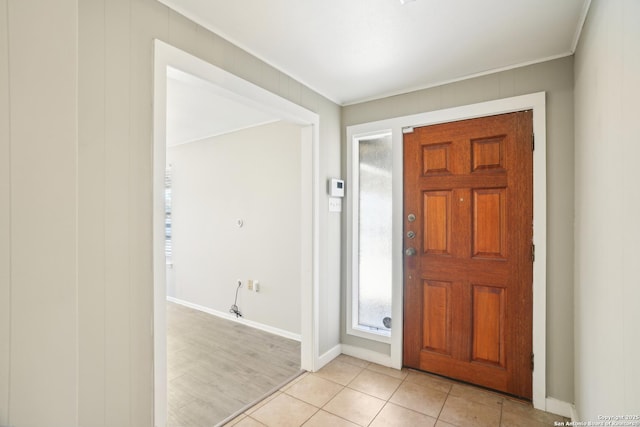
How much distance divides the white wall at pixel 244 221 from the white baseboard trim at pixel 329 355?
1.89 feet

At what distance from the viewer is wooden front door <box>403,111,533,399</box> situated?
2117mm

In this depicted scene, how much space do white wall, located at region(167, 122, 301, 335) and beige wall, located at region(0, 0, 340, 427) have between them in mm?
1367

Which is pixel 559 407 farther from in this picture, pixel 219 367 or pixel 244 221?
pixel 244 221

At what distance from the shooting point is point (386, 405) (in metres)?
2.07

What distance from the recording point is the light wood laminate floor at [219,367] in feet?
6.77

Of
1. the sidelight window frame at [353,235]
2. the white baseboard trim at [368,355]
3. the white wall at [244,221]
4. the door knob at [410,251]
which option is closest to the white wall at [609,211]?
the door knob at [410,251]

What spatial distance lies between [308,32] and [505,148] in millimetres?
1607

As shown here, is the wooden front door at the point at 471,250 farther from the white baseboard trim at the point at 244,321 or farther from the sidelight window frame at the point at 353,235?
the white baseboard trim at the point at 244,321

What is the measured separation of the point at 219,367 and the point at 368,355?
1344 mm

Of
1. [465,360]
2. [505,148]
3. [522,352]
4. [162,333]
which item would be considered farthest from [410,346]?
[162,333]

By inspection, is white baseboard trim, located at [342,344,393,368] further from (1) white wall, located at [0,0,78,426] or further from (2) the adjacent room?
(1) white wall, located at [0,0,78,426]

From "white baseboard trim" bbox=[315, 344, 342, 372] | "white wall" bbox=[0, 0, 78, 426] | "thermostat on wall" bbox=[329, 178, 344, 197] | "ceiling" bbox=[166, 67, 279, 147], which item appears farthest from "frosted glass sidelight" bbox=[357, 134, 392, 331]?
"white wall" bbox=[0, 0, 78, 426]

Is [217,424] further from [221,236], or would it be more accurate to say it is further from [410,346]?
[221,236]

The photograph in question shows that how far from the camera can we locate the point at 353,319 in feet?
9.34
